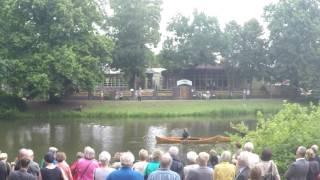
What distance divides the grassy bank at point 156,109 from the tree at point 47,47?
2157 mm

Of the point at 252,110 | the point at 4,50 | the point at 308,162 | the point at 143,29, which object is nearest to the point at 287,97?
the point at 252,110

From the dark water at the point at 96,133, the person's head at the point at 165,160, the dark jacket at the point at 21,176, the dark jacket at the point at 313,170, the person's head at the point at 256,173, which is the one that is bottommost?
the dark water at the point at 96,133

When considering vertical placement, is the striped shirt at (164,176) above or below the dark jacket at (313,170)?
above

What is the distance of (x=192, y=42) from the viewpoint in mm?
78562

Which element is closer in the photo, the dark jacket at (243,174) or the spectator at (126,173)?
the spectator at (126,173)

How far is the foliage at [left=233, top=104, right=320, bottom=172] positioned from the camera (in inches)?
709

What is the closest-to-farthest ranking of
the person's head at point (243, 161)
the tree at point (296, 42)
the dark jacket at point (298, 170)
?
the person's head at point (243, 161), the dark jacket at point (298, 170), the tree at point (296, 42)

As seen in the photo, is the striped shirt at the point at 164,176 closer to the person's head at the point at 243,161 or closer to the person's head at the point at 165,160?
the person's head at the point at 165,160

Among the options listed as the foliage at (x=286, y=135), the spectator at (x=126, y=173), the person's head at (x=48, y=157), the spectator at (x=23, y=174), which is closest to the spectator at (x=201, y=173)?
the spectator at (x=126, y=173)

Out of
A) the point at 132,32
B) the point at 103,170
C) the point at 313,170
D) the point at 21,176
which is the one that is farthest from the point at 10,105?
the point at 21,176

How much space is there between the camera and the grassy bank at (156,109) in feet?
198

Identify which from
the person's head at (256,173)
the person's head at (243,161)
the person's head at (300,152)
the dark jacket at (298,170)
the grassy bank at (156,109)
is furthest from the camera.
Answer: the grassy bank at (156,109)

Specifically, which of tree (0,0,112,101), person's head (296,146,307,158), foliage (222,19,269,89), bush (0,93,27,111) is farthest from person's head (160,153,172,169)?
foliage (222,19,269,89)

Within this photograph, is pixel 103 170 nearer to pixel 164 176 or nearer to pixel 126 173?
pixel 126 173
